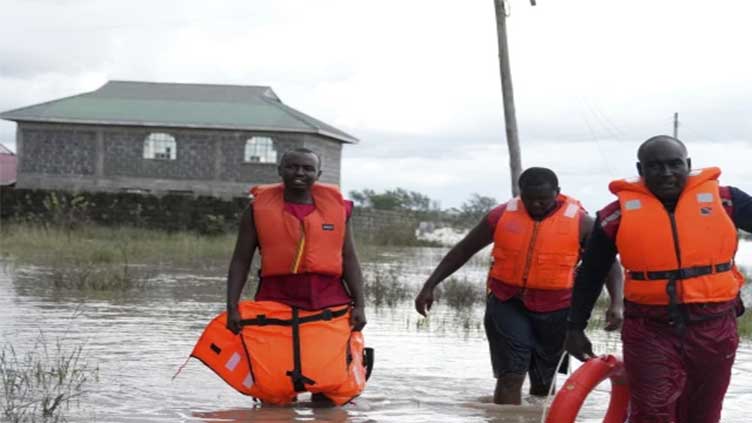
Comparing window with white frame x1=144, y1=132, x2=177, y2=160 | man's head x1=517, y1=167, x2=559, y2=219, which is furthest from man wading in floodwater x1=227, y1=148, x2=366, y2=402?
window with white frame x1=144, y1=132, x2=177, y2=160

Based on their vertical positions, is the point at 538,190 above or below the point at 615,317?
above

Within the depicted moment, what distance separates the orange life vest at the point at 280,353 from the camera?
8977 millimetres

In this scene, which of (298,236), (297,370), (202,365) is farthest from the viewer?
(202,365)

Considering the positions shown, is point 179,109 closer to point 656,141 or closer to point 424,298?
point 424,298

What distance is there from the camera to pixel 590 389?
683cm

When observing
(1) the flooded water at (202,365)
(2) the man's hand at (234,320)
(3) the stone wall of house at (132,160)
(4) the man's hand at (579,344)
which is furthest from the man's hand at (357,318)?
(3) the stone wall of house at (132,160)

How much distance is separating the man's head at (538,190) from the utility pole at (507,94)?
42.0 ft

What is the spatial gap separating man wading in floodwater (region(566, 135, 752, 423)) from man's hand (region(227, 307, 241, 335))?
3.02 m

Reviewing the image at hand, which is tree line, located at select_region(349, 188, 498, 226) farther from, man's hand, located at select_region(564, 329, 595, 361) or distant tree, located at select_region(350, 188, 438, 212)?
man's hand, located at select_region(564, 329, 595, 361)

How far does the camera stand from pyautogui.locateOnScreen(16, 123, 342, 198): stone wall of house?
151ft

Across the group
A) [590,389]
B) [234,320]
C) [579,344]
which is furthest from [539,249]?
[590,389]

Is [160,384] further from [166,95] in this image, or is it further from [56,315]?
[166,95]

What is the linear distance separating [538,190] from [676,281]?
2.77 meters

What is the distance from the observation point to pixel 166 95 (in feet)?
164
